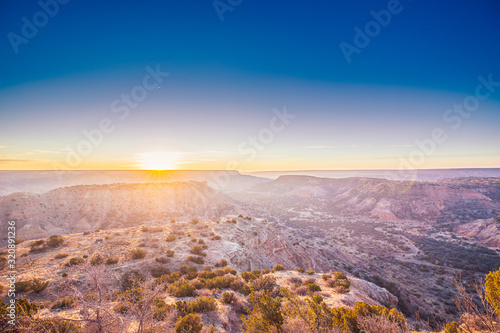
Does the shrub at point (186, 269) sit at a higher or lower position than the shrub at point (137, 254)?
lower

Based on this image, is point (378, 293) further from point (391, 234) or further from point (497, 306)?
point (391, 234)

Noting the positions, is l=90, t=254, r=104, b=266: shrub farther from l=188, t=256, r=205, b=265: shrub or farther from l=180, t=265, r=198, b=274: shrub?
l=188, t=256, r=205, b=265: shrub

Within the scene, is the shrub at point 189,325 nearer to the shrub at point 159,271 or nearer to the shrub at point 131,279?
the shrub at point 131,279

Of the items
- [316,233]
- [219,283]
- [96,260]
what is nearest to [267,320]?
[219,283]

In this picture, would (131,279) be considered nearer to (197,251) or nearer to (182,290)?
(182,290)

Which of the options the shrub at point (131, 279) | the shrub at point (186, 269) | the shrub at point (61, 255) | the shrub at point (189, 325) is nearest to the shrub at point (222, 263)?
the shrub at point (186, 269)

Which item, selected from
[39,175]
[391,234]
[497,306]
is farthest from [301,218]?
[39,175]
